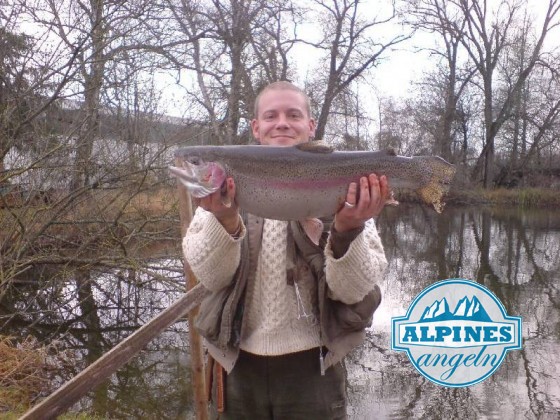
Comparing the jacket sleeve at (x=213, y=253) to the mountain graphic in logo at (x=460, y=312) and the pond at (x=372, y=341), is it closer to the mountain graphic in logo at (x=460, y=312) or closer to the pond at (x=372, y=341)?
the mountain graphic in logo at (x=460, y=312)

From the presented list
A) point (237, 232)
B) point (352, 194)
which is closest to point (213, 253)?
point (237, 232)

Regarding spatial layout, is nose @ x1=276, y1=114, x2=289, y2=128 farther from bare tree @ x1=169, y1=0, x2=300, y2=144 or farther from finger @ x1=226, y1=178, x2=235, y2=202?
bare tree @ x1=169, y1=0, x2=300, y2=144

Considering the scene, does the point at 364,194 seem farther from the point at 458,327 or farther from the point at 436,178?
the point at 458,327

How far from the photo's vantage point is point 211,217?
243 centimetres

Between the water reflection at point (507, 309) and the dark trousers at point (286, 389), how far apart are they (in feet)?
14.8

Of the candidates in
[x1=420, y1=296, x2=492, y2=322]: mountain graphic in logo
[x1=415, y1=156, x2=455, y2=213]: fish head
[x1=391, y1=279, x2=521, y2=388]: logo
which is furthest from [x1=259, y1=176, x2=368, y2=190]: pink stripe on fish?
[x1=420, y1=296, x2=492, y2=322]: mountain graphic in logo

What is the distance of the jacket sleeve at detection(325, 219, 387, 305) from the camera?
233cm

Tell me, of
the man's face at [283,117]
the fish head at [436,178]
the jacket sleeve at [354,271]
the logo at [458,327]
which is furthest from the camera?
the logo at [458,327]

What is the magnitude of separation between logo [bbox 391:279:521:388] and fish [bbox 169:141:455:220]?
2.83 meters

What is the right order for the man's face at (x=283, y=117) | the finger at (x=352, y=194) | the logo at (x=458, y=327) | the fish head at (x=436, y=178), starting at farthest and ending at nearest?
the logo at (x=458, y=327) → the fish head at (x=436, y=178) → the man's face at (x=283, y=117) → the finger at (x=352, y=194)

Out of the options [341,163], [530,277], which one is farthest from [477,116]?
[341,163]

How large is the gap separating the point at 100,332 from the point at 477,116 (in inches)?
1418

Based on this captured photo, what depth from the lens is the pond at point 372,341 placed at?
22.5ft

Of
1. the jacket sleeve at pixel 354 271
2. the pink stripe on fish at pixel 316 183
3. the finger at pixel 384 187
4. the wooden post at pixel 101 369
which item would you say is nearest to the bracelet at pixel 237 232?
the pink stripe on fish at pixel 316 183
